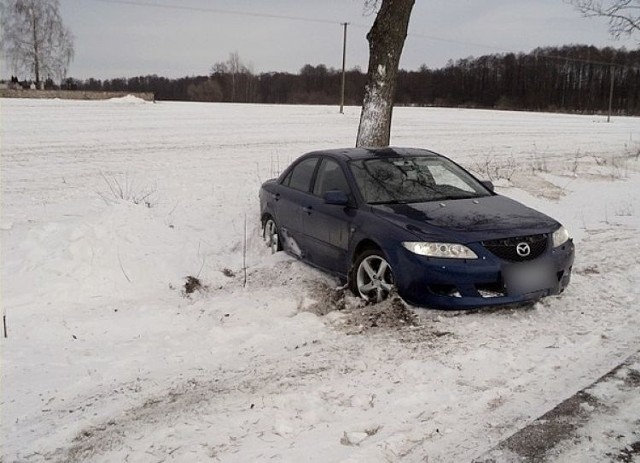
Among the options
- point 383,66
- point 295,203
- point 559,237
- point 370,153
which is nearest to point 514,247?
point 559,237

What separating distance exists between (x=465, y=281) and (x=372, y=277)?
3.11 feet

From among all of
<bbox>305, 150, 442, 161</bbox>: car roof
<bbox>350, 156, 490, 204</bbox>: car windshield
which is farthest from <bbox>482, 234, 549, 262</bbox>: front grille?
<bbox>305, 150, 442, 161</bbox>: car roof

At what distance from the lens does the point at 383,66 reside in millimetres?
10086

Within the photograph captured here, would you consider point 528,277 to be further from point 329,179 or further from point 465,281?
point 329,179

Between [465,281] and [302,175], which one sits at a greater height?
[302,175]

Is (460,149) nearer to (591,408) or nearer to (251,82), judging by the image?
(591,408)

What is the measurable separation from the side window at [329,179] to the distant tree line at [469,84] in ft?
332

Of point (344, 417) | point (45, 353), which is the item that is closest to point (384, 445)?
point (344, 417)

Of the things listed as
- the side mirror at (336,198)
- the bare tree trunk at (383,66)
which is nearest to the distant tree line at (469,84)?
the bare tree trunk at (383,66)

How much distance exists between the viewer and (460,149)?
75.3 feet

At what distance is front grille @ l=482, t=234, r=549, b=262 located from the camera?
493 cm

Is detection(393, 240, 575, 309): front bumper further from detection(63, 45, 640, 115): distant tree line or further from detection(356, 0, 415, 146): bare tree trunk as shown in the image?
detection(63, 45, 640, 115): distant tree line

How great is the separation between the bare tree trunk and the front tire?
16.8 ft

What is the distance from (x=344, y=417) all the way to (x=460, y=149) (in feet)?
67.7
